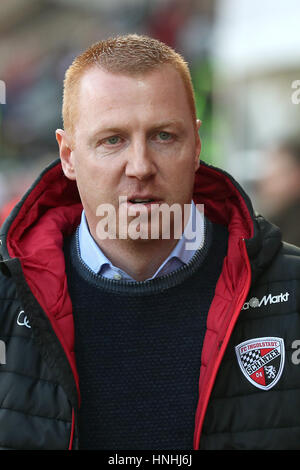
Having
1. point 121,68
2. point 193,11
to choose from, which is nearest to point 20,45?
point 193,11

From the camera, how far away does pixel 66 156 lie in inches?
104

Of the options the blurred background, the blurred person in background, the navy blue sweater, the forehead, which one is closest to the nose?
the forehead

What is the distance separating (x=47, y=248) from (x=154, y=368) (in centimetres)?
60

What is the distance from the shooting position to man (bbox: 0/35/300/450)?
86.4 inches

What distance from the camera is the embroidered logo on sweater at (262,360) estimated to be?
2239 mm

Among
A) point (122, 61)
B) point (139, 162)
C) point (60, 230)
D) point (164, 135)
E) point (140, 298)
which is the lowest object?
point (140, 298)

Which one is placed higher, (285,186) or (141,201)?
(285,186)

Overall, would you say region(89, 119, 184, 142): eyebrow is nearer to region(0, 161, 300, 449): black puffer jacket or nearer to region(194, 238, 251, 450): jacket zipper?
region(0, 161, 300, 449): black puffer jacket

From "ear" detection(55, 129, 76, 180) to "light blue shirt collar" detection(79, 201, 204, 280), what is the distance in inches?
6.9

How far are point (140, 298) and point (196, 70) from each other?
897 centimetres

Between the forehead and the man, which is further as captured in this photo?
the forehead

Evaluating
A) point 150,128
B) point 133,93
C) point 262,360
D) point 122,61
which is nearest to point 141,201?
point 150,128

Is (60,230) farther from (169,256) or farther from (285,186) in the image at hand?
Result: (285,186)
